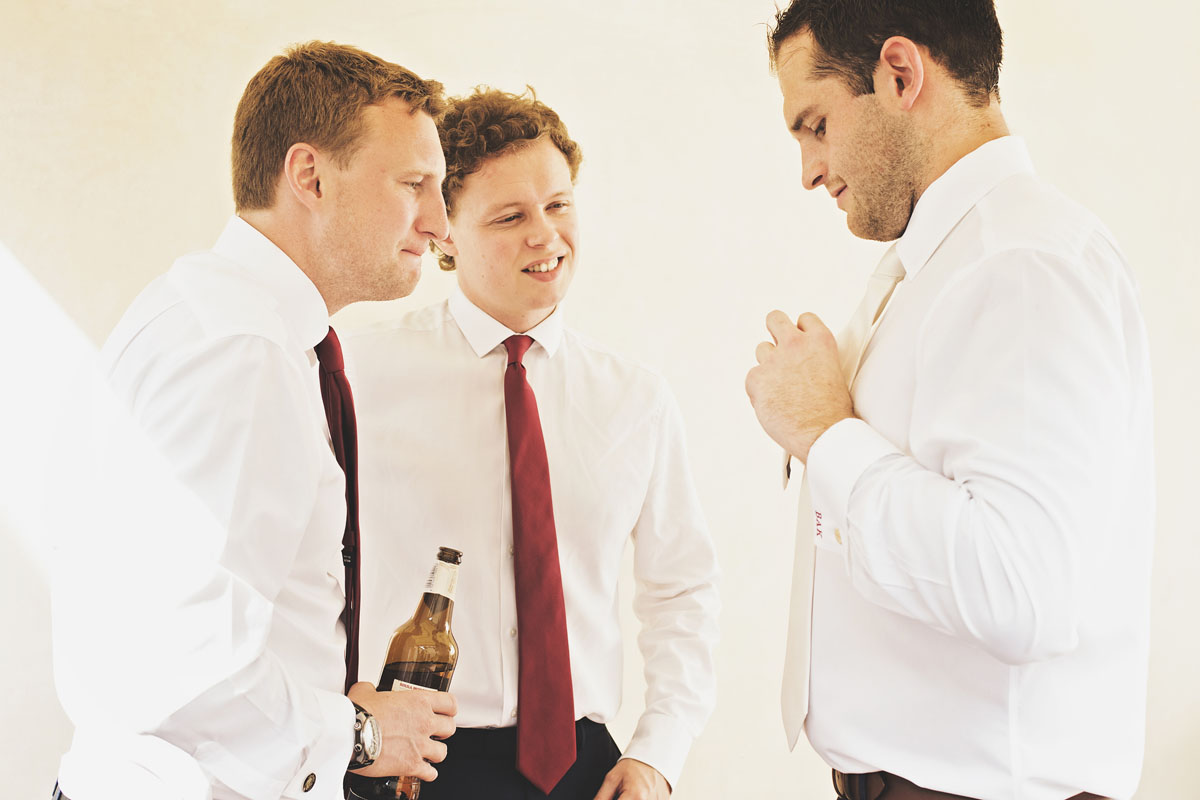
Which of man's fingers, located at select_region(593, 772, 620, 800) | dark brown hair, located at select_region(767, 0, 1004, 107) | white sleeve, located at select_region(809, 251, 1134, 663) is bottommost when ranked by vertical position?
man's fingers, located at select_region(593, 772, 620, 800)

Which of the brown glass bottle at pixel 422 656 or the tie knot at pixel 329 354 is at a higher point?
the tie knot at pixel 329 354

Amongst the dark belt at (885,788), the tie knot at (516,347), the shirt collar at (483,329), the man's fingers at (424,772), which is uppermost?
the shirt collar at (483,329)

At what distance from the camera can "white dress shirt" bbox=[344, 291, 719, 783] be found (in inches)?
68.0

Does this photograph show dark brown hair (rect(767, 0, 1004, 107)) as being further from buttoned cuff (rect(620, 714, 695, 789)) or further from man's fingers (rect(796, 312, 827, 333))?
buttoned cuff (rect(620, 714, 695, 789))

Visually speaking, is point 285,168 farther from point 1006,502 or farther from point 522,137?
point 1006,502

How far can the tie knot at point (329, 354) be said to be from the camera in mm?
1384

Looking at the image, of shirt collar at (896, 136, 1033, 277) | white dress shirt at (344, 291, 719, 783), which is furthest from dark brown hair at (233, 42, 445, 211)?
shirt collar at (896, 136, 1033, 277)

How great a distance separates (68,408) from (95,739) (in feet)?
1.46

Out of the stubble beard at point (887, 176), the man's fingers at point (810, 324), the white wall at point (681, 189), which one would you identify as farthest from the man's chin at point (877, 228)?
the white wall at point (681, 189)

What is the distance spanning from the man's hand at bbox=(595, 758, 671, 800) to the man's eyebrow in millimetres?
1148

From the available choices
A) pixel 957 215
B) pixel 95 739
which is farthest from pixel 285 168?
pixel 957 215

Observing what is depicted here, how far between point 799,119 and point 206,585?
3.25 ft

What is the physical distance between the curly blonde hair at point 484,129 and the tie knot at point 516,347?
12.4 inches

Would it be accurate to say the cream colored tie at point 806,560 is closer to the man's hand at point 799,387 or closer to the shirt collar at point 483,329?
the man's hand at point 799,387
